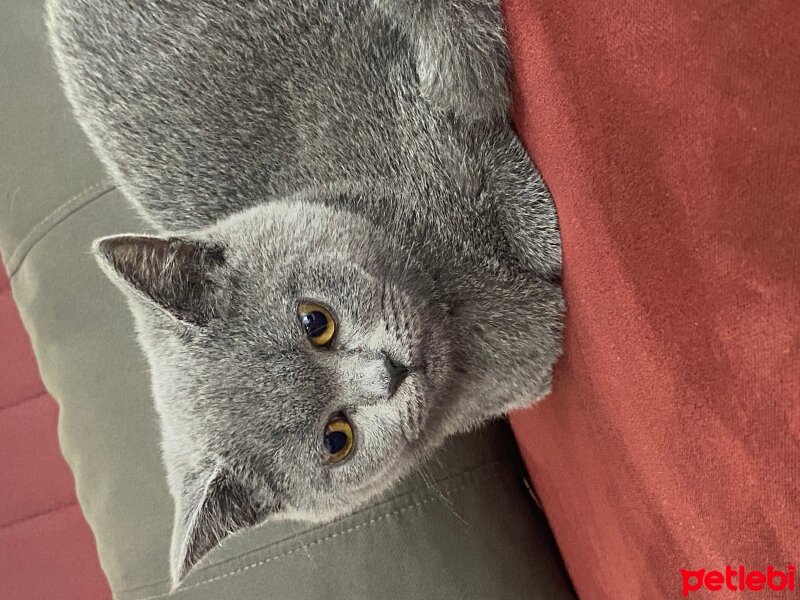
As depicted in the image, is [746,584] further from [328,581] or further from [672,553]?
[328,581]

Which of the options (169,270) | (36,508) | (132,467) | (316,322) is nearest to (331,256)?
(316,322)

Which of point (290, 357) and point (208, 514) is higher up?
point (290, 357)

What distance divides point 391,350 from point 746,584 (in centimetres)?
45

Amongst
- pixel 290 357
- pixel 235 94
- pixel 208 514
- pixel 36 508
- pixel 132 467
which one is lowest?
pixel 36 508

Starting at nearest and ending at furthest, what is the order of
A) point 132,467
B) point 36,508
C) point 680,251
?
point 680,251 → point 132,467 → point 36,508

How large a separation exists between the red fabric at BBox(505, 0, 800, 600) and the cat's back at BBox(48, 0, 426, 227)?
0.70 ft

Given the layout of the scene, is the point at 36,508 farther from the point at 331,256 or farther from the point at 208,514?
the point at 331,256

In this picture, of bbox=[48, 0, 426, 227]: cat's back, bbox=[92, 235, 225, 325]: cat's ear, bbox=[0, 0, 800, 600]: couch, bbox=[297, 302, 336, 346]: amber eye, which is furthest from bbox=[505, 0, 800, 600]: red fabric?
bbox=[92, 235, 225, 325]: cat's ear

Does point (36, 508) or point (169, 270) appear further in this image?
point (36, 508)

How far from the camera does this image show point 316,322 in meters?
0.90

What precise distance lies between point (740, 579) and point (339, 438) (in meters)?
0.51

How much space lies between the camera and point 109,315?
4.49 feet

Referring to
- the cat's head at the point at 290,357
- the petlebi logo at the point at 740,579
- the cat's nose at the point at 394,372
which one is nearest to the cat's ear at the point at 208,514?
the cat's head at the point at 290,357

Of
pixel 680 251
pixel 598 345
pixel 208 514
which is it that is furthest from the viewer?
pixel 208 514
